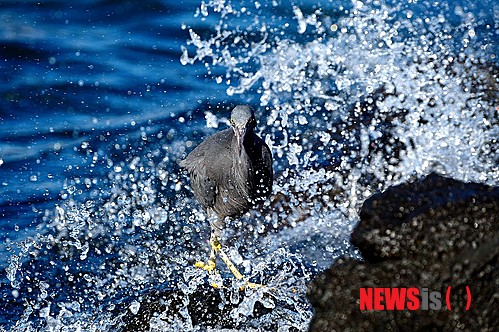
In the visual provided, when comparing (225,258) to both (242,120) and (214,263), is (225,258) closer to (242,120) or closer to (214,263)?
(214,263)

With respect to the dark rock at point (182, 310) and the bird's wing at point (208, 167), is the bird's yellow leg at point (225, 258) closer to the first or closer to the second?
the bird's wing at point (208, 167)

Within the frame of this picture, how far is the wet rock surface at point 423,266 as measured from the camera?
291cm

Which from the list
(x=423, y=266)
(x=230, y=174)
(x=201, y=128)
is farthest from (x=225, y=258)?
(x=201, y=128)

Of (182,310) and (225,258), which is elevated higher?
(182,310)

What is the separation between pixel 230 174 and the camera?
5418 millimetres

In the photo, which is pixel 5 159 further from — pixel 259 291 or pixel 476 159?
pixel 476 159

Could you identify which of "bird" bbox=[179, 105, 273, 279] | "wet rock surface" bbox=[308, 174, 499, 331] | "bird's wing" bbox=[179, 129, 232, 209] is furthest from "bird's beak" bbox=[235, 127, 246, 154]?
"wet rock surface" bbox=[308, 174, 499, 331]

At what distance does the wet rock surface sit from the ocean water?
1275 mm

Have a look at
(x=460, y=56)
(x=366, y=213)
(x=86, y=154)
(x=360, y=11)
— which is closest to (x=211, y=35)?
(x=360, y=11)

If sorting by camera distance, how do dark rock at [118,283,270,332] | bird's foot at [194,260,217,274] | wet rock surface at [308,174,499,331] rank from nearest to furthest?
1. wet rock surface at [308,174,499,331]
2. dark rock at [118,283,270,332]
3. bird's foot at [194,260,217,274]

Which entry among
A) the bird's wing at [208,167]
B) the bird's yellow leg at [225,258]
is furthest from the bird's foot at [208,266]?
the bird's wing at [208,167]

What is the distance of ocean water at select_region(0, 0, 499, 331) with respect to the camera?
551 cm

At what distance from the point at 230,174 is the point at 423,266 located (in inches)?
105

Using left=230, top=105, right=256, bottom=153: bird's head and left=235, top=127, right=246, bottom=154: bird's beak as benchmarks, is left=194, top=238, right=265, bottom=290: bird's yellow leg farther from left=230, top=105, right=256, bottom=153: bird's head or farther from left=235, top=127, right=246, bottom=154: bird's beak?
left=230, top=105, right=256, bottom=153: bird's head
